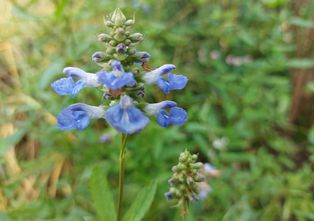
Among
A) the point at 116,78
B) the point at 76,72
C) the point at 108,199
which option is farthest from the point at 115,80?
the point at 108,199

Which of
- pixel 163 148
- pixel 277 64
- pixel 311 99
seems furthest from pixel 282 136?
pixel 163 148

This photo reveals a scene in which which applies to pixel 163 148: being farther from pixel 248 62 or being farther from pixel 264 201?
pixel 248 62

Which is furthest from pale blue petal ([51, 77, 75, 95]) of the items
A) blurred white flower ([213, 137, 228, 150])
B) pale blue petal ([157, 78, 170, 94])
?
blurred white flower ([213, 137, 228, 150])

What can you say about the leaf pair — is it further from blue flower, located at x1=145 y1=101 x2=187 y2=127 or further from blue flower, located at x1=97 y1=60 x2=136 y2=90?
blue flower, located at x1=97 y1=60 x2=136 y2=90

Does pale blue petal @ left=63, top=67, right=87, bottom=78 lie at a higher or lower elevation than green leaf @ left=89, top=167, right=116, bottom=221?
higher

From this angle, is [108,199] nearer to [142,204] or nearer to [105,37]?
[142,204]

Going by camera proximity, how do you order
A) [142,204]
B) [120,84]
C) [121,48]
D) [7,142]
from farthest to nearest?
[7,142], [142,204], [121,48], [120,84]
